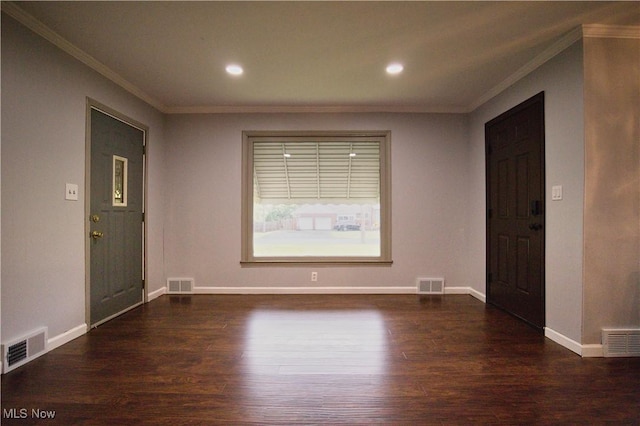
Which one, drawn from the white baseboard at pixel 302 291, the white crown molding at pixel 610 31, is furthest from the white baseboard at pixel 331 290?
the white crown molding at pixel 610 31

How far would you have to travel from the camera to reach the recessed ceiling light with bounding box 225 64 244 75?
3.18 metres

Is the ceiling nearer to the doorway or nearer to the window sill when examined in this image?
the doorway

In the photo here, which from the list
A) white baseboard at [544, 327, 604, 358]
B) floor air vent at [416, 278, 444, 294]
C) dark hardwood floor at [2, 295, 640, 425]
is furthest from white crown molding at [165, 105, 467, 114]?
white baseboard at [544, 327, 604, 358]

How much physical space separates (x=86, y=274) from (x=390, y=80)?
3.62 metres

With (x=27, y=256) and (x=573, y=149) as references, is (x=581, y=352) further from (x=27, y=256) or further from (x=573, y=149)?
(x=27, y=256)

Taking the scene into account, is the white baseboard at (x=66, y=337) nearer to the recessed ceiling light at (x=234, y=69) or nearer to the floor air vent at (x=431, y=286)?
the recessed ceiling light at (x=234, y=69)

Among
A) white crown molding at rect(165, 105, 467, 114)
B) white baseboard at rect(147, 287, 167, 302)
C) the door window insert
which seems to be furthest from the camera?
white crown molding at rect(165, 105, 467, 114)

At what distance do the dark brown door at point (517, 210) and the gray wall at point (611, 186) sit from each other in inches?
18.5

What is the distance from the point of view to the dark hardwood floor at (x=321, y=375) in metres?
1.80

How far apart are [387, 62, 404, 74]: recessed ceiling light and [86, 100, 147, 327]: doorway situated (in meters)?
2.91

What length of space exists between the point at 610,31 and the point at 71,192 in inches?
183

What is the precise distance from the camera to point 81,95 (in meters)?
2.97

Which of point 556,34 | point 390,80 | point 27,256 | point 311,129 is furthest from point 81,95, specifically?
point 556,34

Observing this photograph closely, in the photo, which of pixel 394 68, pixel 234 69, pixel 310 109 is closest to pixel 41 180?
pixel 234 69
